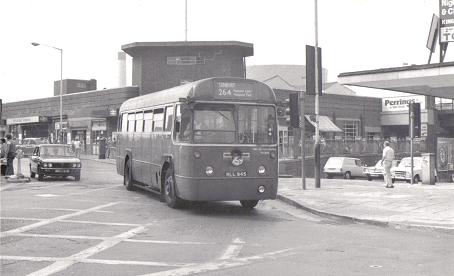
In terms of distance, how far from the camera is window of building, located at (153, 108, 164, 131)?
1518cm

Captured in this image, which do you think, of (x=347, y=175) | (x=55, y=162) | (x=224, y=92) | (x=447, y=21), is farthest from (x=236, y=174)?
(x=347, y=175)

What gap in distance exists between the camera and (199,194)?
12961 mm

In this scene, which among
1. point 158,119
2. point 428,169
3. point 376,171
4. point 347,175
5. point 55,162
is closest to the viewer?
point 158,119

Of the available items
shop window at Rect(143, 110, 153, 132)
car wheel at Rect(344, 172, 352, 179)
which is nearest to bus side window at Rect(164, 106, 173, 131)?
shop window at Rect(143, 110, 153, 132)

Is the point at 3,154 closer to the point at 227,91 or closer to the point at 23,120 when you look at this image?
the point at 227,91

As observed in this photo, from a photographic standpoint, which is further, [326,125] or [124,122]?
[326,125]

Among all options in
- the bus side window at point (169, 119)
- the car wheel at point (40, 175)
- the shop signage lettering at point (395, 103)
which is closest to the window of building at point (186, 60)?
the shop signage lettering at point (395, 103)

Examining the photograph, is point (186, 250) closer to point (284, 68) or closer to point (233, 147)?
point (233, 147)

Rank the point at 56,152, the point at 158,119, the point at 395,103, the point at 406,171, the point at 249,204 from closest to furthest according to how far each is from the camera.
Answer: the point at 249,204
the point at 158,119
the point at 56,152
the point at 406,171
the point at 395,103

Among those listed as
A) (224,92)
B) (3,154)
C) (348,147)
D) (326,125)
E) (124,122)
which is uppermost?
(326,125)

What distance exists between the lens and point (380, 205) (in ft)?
48.4

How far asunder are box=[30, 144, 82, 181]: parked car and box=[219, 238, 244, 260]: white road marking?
49.0 ft

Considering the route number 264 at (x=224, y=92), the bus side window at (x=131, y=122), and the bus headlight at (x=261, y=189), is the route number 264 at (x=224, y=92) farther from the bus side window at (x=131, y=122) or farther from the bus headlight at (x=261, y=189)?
the bus side window at (x=131, y=122)

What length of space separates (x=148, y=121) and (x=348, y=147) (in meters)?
32.4
